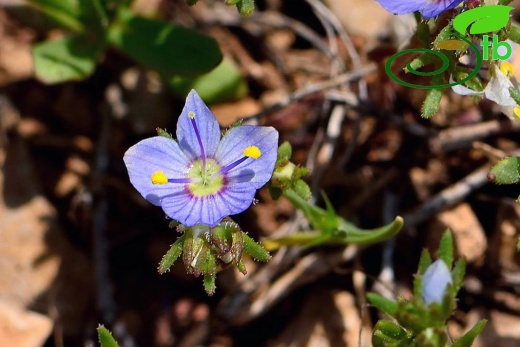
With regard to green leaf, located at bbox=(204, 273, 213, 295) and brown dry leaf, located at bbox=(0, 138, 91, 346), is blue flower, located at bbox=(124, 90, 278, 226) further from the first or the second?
brown dry leaf, located at bbox=(0, 138, 91, 346)

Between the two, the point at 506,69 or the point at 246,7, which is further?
the point at 506,69

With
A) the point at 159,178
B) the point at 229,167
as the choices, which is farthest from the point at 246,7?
the point at 159,178

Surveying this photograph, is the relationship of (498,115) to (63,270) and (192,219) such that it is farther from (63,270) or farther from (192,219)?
(63,270)

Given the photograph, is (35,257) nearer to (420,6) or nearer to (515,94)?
(420,6)

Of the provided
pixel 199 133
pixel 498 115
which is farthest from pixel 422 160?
pixel 199 133

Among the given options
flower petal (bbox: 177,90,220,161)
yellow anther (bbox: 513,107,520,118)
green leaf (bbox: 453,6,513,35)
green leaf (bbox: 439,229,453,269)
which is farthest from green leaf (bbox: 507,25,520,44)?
flower petal (bbox: 177,90,220,161)
